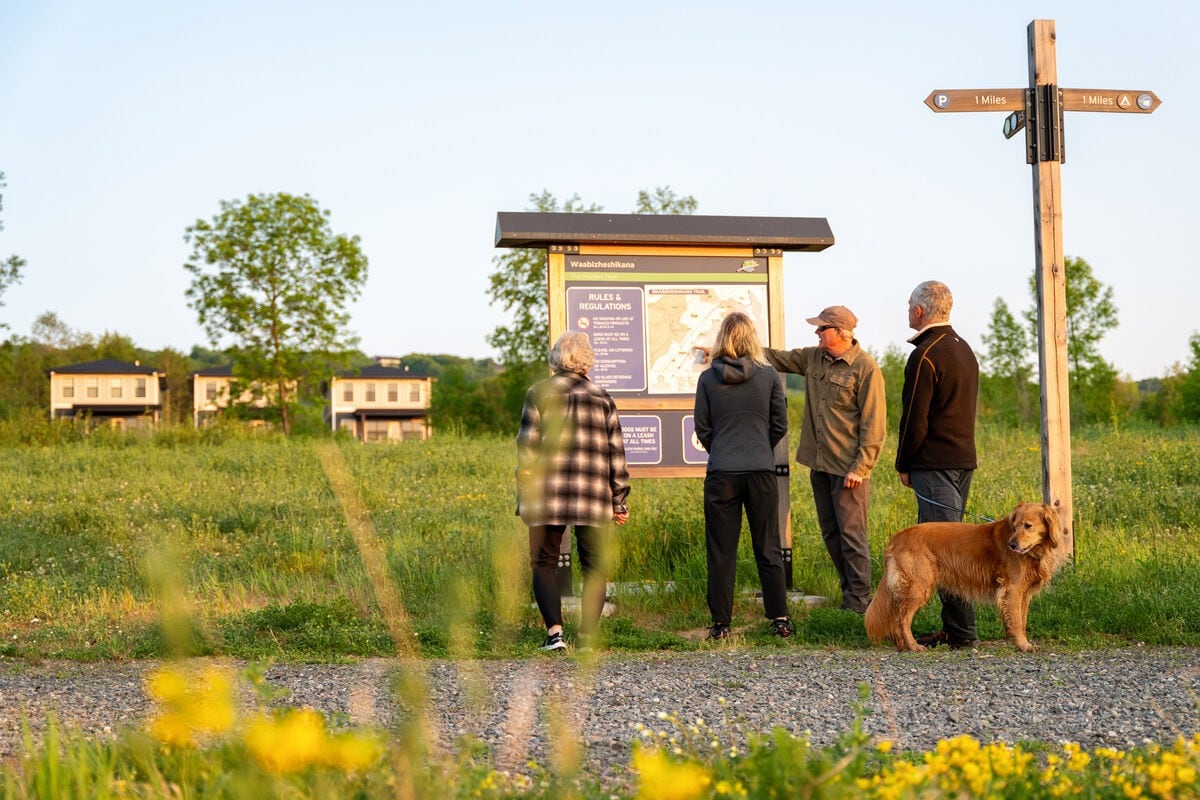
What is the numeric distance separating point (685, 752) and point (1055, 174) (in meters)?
6.85

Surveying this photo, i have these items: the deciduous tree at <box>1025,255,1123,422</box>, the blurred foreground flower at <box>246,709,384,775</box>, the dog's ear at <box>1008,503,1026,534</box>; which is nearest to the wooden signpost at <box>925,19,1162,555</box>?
the dog's ear at <box>1008,503,1026,534</box>

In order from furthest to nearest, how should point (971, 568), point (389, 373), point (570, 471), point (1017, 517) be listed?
1. point (389, 373)
2. point (570, 471)
3. point (971, 568)
4. point (1017, 517)

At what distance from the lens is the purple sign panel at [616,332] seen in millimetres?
9398

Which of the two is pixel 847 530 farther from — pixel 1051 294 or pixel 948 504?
pixel 1051 294

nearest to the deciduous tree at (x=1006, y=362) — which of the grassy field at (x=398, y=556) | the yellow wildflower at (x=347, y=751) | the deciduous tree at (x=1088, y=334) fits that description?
the deciduous tree at (x=1088, y=334)

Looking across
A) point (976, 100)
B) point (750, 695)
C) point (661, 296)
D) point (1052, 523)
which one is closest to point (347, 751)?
point (750, 695)

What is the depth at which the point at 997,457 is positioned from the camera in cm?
1905

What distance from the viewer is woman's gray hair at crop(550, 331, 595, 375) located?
7.54 meters

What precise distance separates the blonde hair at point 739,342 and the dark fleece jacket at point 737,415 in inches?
1.9

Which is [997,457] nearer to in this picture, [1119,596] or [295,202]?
[1119,596]

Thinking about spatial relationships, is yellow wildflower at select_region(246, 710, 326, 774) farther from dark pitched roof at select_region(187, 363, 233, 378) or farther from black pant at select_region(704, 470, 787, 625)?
dark pitched roof at select_region(187, 363, 233, 378)

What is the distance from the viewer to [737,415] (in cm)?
783

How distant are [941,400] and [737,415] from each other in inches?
53.6

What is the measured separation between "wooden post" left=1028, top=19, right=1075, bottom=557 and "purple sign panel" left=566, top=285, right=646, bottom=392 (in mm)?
3215
